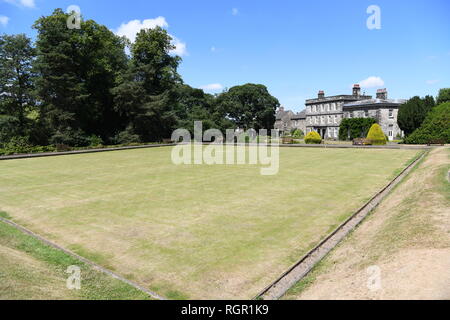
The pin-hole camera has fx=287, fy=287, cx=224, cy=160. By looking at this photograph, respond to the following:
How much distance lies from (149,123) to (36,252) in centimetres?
4281

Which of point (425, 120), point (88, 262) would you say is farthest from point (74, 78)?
point (425, 120)

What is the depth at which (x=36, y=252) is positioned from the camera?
765 cm

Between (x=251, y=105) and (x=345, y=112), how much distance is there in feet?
82.4

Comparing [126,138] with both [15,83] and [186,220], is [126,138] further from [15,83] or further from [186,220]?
[186,220]

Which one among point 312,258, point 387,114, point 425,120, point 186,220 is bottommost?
point 312,258

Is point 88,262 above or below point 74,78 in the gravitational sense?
below

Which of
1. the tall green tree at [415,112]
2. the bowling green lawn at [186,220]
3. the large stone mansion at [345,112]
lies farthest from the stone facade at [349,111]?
the bowling green lawn at [186,220]

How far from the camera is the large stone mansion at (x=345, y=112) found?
60500mm

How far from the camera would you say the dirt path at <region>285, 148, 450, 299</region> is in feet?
16.2

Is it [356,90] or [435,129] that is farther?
[356,90]

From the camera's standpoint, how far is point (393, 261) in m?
6.02

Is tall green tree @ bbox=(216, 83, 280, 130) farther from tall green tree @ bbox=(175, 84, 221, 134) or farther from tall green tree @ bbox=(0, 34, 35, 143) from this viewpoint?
tall green tree @ bbox=(0, 34, 35, 143)

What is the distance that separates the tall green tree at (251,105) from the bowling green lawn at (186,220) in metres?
63.0

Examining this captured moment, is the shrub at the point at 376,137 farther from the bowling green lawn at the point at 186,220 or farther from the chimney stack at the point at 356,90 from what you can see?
the chimney stack at the point at 356,90
